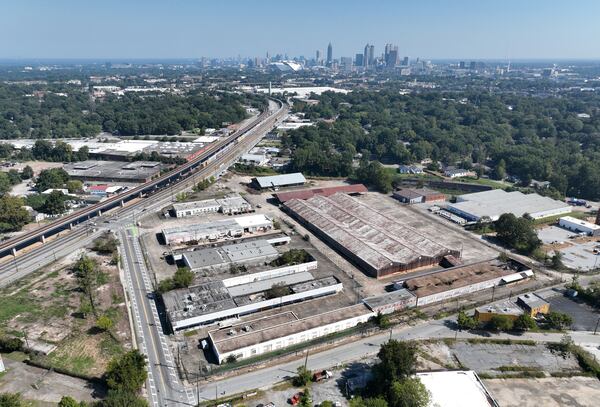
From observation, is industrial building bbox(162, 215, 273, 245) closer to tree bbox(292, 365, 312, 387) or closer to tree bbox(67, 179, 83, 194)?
tree bbox(67, 179, 83, 194)

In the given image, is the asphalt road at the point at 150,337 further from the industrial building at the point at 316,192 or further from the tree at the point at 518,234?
the tree at the point at 518,234

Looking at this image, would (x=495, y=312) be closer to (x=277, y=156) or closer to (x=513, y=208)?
(x=513, y=208)

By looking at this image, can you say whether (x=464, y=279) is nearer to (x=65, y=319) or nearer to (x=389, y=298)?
(x=389, y=298)

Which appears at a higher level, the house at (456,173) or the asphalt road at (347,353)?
the house at (456,173)

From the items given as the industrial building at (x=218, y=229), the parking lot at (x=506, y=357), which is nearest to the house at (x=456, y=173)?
the industrial building at (x=218, y=229)

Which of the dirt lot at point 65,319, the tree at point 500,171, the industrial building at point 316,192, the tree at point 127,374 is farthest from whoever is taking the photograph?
the tree at point 500,171

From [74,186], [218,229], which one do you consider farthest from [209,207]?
[74,186]

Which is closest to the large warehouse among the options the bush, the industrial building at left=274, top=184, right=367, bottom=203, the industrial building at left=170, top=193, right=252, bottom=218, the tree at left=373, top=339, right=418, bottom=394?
the industrial building at left=274, top=184, right=367, bottom=203
